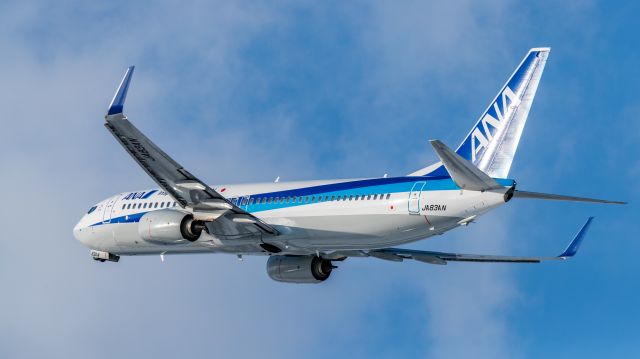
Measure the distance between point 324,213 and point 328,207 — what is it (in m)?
0.27

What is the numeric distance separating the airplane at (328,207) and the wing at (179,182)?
0.04 meters

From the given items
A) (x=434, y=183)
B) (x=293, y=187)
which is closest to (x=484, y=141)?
(x=434, y=183)

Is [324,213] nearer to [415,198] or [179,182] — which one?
[415,198]

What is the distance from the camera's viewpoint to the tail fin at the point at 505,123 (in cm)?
3684

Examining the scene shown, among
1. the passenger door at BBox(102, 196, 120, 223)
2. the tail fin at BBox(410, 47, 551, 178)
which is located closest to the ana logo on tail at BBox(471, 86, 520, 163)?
the tail fin at BBox(410, 47, 551, 178)

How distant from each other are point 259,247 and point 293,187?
265 centimetres

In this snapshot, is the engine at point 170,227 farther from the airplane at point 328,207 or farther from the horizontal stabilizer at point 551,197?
the horizontal stabilizer at point 551,197

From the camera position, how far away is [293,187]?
136ft

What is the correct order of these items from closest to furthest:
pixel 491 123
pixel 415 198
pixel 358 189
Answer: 1. pixel 415 198
2. pixel 491 123
3. pixel 358 189

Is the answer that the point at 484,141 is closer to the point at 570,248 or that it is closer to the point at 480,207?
the point at 480,207

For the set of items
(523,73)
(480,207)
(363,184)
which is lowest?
(480,207)

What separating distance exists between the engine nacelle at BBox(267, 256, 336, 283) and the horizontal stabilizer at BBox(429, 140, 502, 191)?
37.0 feet

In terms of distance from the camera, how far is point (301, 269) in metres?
44.9

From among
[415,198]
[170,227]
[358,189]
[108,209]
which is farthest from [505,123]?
[108,209]
